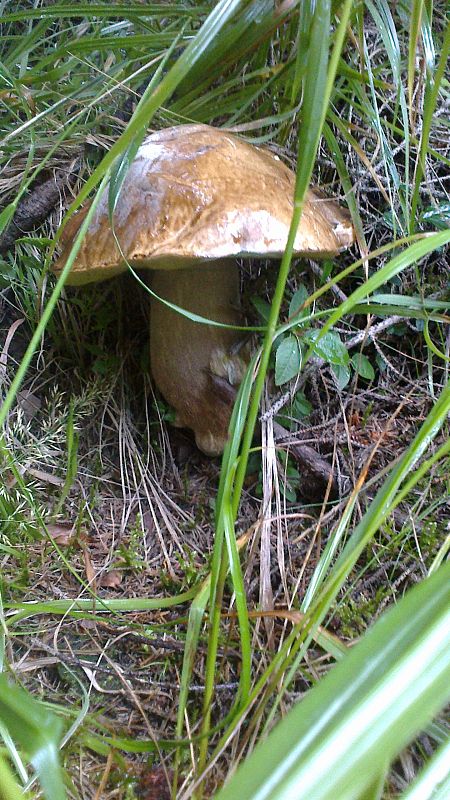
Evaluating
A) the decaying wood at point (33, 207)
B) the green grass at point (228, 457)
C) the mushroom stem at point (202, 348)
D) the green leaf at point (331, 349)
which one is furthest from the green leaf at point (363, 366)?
the decaying wood at point (33, 207)

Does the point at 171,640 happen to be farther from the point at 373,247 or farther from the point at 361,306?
the point at 373,247

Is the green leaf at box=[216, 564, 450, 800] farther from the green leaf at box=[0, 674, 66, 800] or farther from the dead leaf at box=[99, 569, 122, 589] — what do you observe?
the dead leaf at box=[99, 569, 122, 589]

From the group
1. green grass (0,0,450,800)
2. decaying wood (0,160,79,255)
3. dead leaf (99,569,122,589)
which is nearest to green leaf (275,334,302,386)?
green grass (0,0,450,800)

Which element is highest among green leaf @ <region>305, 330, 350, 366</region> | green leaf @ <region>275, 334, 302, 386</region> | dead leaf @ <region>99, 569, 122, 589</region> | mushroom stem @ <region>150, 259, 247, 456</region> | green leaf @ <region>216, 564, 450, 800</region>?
green leaf @ <region>216, 564, 450, 800</region>

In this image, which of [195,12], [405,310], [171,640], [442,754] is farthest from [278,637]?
[195,12]

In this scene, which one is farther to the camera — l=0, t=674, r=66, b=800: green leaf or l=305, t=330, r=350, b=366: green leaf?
l=305, t=330, r=350, b=366: green leaf

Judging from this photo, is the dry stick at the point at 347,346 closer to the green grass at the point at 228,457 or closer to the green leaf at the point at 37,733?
the green grass at the point at 228,457

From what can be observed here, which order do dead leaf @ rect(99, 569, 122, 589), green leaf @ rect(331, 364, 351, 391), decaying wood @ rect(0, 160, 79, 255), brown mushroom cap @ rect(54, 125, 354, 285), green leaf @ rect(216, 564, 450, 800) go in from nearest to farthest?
green leaf @ rect(216, 564, 450, 800), brown mushroom cap @ rect(54, 125, 354, 285), dead leaf @ rect(99, 569, 122, 589), green leaf @ rect(331, 364, 351, 391), decaying wood @ rect(0, 160, 79, 255)
